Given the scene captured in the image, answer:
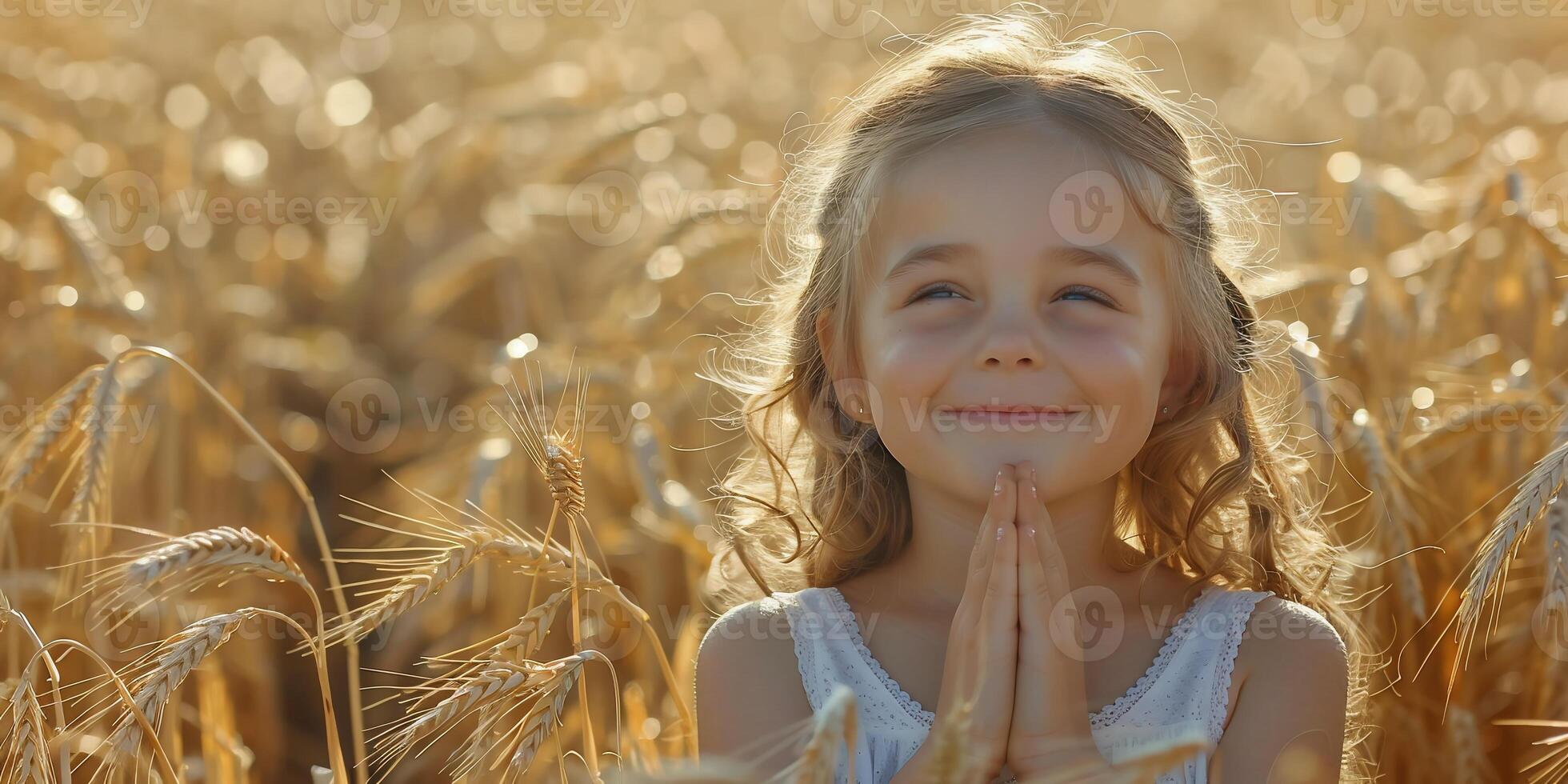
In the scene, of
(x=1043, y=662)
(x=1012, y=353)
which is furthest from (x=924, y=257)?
(x=1043, y=662)

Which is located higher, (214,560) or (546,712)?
(214,560)

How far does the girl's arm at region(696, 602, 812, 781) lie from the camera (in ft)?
5.22

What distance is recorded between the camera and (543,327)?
3445mm

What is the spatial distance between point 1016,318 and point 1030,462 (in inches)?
6.4

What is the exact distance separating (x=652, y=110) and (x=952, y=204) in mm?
1698

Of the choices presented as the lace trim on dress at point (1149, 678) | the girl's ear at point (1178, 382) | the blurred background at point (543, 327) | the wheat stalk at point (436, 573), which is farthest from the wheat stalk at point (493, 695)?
the girl's ear at point (1178, 382)

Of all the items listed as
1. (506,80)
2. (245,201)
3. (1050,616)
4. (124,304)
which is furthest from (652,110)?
(506,80)

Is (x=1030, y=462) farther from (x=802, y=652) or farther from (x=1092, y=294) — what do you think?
(x=802, y=652)

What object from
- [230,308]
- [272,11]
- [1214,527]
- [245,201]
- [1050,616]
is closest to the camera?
[1050,616]

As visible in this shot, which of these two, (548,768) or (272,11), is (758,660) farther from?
(272,11)

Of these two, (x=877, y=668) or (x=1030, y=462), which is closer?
(x=1030, y=462)

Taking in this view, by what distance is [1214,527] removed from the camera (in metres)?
1.79

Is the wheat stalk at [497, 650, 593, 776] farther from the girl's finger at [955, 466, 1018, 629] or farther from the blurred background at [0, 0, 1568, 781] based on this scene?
the girl's finger at [955, 466, 1018, 629]

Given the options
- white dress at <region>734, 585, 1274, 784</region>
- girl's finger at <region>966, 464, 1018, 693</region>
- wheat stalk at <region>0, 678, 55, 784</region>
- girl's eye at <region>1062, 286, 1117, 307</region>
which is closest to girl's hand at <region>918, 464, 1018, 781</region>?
girl's finger at <region>966, 464, 1018, 693</region>
